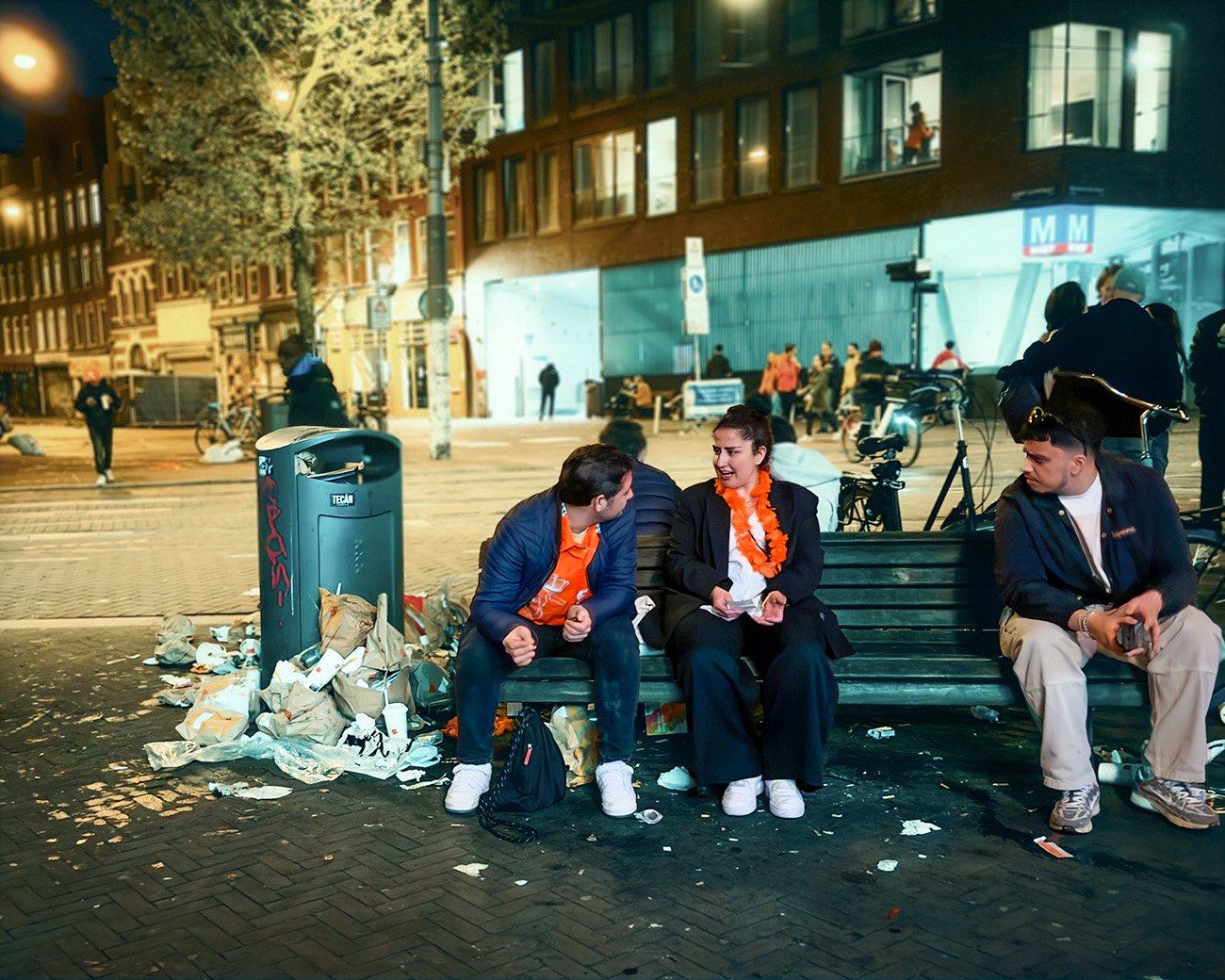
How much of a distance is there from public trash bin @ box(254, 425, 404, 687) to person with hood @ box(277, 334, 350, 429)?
4.48 metres

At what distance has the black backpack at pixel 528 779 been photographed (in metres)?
4.29

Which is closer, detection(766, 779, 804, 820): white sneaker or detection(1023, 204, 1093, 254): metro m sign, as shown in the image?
detection(766, 779, 804, 820): white sneaker

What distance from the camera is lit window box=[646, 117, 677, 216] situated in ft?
114

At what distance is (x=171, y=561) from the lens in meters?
10.3

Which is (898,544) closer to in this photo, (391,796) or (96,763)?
(391,796)

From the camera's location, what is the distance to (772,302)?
3200cm

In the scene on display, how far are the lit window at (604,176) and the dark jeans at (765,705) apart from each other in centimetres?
3304

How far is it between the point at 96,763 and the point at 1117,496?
399 cm

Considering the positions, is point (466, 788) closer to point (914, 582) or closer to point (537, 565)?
point (537, 565)

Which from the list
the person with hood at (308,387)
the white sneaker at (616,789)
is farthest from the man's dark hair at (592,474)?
the person with hood at (308,387)

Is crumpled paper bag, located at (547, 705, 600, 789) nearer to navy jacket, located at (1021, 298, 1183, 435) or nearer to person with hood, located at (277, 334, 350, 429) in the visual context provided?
navy jacket, located at (1021, 298, 1183, 435)

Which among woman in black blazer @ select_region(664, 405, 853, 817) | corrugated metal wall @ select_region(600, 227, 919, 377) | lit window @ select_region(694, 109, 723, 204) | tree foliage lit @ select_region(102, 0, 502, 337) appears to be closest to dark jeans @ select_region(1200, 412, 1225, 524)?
woman in black blazer @ select_region(664, 405, 853, 817)

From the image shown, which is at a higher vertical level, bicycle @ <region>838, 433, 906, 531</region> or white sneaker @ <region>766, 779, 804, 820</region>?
bicycle @ <region>838, 433, 906, 531</region>

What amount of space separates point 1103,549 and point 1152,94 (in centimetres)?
2568
